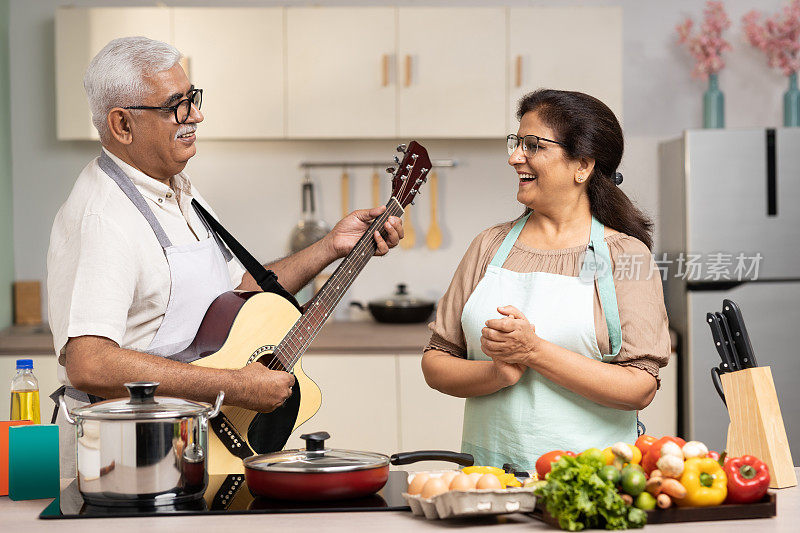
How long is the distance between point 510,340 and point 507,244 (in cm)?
37

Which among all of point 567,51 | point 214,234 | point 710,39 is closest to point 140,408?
point 214,234

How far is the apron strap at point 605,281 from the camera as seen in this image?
189cm

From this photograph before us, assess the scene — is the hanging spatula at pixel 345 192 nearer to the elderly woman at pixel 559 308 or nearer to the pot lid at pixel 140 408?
the elderly woman at pixel 559 308

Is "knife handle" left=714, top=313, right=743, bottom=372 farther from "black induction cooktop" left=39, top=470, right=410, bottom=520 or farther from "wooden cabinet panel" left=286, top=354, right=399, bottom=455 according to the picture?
"wooden cabinet panel" left=286, top=354, right=399, bottom=455

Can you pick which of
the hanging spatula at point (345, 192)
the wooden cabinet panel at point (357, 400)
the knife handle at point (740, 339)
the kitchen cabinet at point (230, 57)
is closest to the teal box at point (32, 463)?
the knife handle at point (740, 339)

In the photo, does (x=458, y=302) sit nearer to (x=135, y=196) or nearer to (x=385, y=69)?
(x=135, y=196)

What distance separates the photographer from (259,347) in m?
2.04

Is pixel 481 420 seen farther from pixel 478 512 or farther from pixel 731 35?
pixel 731 35

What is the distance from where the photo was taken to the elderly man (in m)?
1.81

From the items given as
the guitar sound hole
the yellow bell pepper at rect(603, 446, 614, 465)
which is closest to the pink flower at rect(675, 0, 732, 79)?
the guitar sound hole

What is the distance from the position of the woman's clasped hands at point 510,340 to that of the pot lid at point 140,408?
1.92 feet

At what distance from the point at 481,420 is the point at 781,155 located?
8.04ft

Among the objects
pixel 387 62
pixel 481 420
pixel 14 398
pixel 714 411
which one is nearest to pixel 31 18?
pixel 387 62

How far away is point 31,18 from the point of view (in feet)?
13.9
